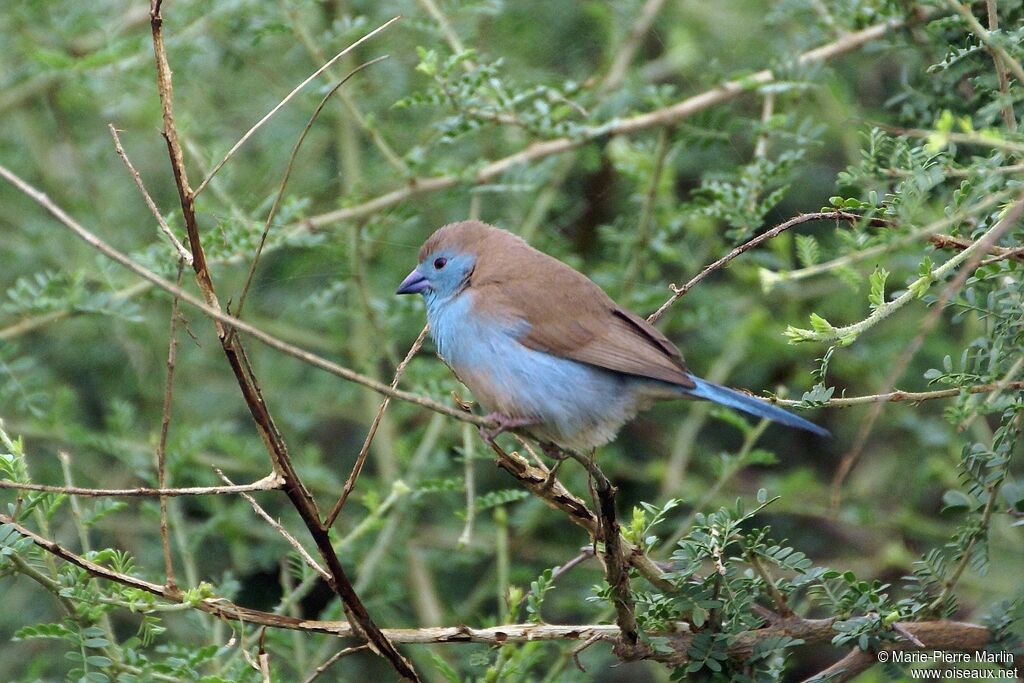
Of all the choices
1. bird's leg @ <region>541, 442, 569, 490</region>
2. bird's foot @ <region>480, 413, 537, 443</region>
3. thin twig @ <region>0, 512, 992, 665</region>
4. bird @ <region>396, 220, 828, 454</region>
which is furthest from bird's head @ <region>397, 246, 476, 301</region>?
thin twig @ <region>0, 512, 992, 665</region>

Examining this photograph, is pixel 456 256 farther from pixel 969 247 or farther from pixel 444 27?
pixel 969 247

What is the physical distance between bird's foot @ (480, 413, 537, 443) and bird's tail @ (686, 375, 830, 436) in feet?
1.55

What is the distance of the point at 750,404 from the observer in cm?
289

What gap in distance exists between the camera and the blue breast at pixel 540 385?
3197 mm

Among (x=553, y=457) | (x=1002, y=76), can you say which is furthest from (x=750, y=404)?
(x=1002, y=76)

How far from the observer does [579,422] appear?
3.20 m

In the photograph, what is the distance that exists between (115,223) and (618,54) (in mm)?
2589

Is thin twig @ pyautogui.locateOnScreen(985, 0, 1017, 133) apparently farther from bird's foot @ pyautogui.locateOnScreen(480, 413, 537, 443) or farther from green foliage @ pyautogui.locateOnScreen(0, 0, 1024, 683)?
bird's foot @ pyautogui.locateOnScreen(480, 413, 537, 443)

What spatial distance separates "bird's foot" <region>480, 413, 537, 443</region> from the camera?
9.96 feet

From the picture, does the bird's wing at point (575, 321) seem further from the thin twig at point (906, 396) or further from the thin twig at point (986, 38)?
the thin twig at point (986, 38)

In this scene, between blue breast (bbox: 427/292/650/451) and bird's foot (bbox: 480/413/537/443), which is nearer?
bird's foot (bbox: 480/413/537/443)

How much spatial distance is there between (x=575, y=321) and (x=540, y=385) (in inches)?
10.0

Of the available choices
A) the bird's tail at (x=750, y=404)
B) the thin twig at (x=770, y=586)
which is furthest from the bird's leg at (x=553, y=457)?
the thin twig at (x=770, y=586)

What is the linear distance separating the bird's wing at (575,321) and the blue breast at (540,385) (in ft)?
0.14
